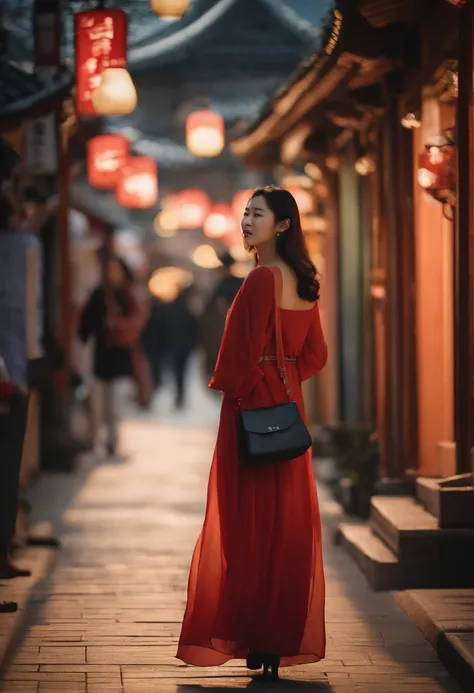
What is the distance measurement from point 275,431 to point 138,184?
1525 cm

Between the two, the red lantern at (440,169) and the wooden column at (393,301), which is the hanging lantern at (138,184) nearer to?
the wooden column at (393,301)

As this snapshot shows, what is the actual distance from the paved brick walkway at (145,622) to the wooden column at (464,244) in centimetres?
131

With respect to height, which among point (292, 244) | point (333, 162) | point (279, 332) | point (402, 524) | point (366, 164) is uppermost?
point (333, 162)

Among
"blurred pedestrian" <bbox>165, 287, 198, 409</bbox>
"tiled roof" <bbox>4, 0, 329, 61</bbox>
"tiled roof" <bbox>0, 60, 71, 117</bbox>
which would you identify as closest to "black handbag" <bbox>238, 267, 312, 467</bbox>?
"tiled roof" <bbox>0, 60, 71, 117</bbox>

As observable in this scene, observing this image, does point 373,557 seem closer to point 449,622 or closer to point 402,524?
point 402,524

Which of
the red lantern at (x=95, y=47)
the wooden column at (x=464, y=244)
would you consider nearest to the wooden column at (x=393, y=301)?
the wooden column at (x=464, y=244)

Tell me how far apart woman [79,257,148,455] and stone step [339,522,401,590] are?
274 inches

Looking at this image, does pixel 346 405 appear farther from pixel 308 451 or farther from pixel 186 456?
pixel 308 451

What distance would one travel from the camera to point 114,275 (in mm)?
17578

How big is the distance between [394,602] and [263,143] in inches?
339

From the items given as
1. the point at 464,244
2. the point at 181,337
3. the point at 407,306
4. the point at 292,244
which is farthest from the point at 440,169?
the point at 181,337

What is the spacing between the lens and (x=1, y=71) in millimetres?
10484

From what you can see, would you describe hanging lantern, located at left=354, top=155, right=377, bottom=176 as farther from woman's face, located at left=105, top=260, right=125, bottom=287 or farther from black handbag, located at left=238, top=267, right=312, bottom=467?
black handbag, located at left=238, top=267, right=312, bottom=467

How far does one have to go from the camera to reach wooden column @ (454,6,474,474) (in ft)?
28.5
